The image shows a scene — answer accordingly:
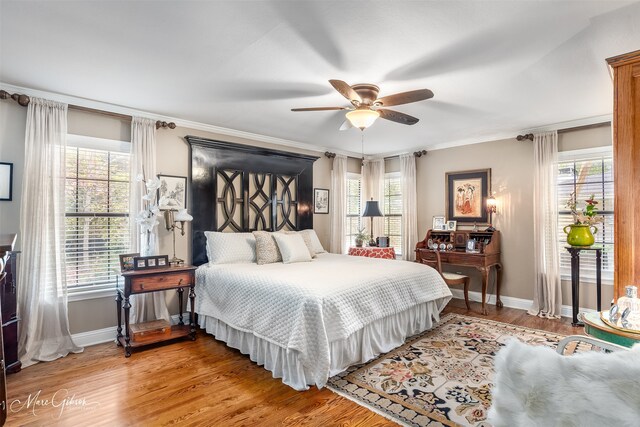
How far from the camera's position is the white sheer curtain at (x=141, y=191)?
3592 mm

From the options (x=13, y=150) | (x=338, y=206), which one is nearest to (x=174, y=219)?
(x=13, y=150)

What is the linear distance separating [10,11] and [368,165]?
529 centimetres

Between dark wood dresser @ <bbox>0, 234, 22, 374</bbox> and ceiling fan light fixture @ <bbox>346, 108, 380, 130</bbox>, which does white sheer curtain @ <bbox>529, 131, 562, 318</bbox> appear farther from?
dark wood dresser @ <bbox>0, 234, 22, 374</bbox>

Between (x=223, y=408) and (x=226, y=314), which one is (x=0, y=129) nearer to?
(x=226, y=314)

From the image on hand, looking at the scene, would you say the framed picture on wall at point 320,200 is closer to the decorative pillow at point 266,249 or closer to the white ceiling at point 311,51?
the decorative pillow at point 266,249

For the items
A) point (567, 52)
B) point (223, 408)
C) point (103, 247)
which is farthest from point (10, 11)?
point (567, 52)

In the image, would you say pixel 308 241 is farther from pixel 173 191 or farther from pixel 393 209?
pixel 393 209

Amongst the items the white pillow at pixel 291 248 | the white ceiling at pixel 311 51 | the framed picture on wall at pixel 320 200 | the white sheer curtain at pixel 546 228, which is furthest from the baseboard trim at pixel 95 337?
the white sheer curtain at pixel 546 228

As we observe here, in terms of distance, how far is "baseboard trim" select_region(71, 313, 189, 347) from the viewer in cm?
332

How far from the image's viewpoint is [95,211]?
348 centimetres

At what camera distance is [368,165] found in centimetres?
643

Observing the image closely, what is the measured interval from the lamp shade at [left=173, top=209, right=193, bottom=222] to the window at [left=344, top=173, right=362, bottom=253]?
3005 millimetres

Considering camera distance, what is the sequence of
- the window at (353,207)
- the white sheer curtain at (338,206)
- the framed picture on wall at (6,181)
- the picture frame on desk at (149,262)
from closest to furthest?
the framed picture on wall at (6,181), the picture frame on desk at (149,262), the white sheer curtain at (338,206), the window at (353,207)

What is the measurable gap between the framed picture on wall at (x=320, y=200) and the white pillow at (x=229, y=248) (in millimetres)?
1648
